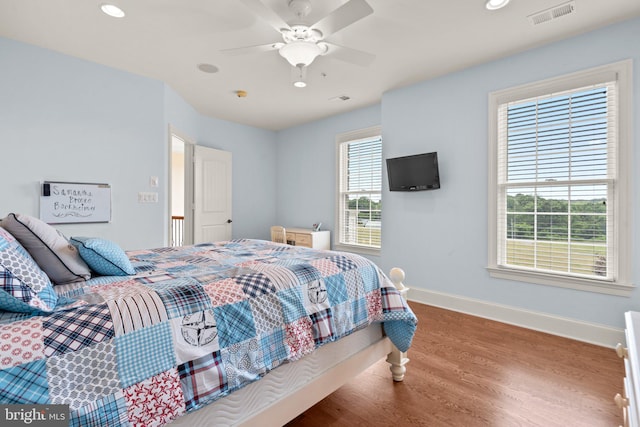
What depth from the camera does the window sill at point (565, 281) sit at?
8.13 feet

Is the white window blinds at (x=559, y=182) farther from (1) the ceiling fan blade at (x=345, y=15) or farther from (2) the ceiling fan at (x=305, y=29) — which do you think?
(1) the ceiling fan blade at (x=345, y=15)

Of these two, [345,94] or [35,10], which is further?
[345,94]

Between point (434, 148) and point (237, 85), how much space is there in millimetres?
2512

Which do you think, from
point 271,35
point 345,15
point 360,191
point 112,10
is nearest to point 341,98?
point 360,191

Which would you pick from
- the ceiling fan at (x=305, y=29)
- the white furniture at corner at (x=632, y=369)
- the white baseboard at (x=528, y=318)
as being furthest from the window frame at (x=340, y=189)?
the white furniture at corner at (x=632, y=369)

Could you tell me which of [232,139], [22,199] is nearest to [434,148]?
[232,139]

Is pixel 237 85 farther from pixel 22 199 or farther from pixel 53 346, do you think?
pixel 53 346

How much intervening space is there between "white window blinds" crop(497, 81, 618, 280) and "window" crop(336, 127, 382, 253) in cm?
172

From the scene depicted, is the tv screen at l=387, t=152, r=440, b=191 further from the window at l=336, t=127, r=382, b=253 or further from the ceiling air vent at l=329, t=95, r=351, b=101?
the ceiling air vent at l=329, t=95, r=351, b=101

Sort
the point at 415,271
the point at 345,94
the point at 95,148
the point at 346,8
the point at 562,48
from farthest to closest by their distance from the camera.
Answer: the point at 345,94
the point at 415,271
the point at 95,148
the point at 562,48
the point at 346,8

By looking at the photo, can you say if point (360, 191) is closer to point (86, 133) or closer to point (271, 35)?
point (271, 35)

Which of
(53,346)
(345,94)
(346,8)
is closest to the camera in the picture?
(53,346)

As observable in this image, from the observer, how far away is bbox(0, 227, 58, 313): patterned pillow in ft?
2.96

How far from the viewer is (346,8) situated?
6.23 ft
